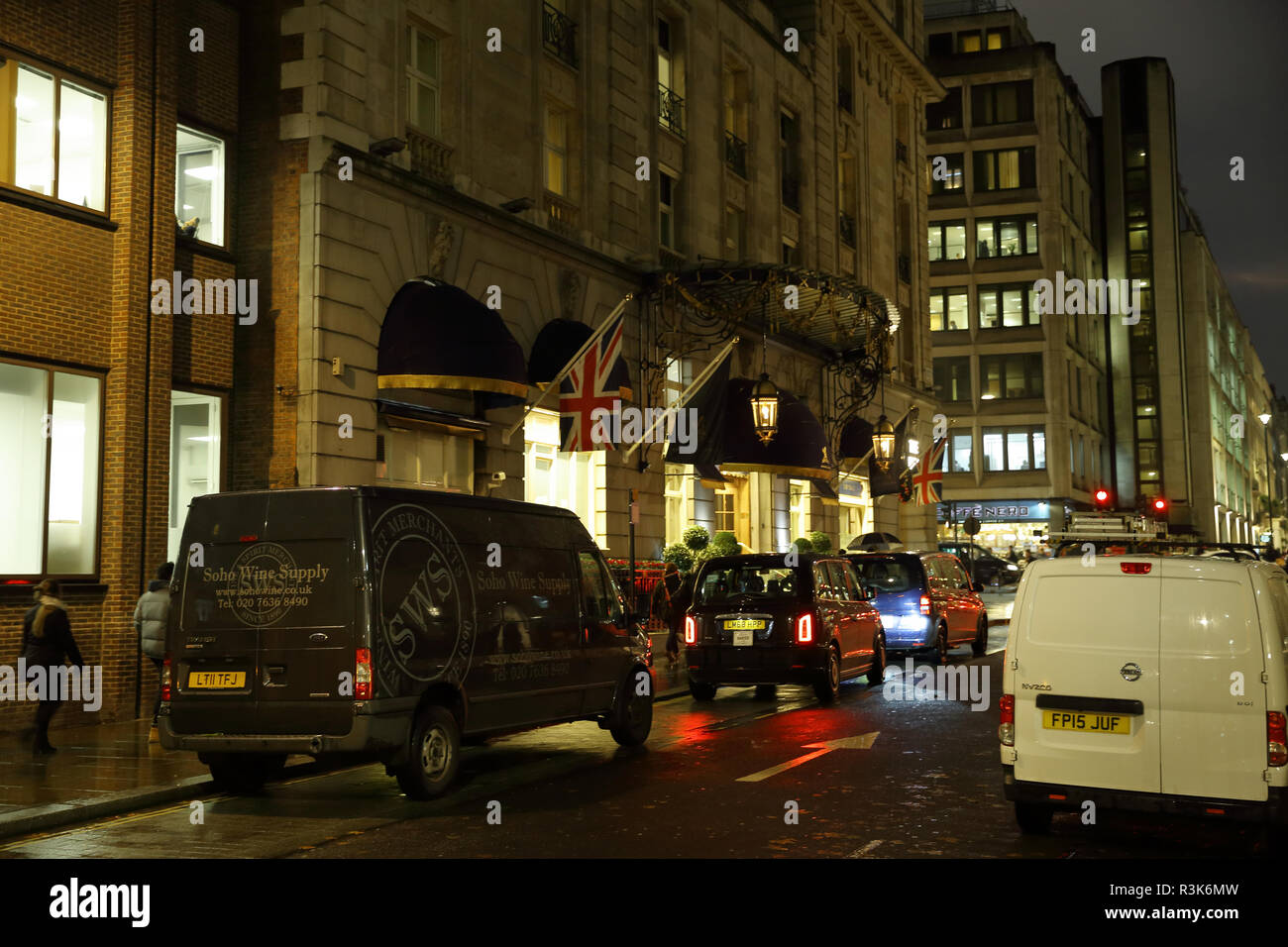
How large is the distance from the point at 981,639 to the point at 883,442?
11.4 m

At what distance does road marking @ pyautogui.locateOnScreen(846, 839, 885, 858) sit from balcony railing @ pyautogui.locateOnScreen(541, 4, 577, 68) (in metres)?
19.4

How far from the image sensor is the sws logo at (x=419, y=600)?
34.6 feet

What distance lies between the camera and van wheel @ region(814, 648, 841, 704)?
1750cm

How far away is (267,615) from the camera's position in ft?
35.5

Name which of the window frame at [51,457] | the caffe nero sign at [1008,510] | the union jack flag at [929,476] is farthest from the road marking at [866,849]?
the caffe nero sign at [1008,510]

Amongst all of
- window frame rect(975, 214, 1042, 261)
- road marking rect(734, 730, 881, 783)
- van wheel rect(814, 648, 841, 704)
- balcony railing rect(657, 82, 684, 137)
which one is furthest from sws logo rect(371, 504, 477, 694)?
window frame rect(975, 214, 1042, 261)

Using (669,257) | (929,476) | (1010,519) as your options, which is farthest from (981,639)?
(1010,519)

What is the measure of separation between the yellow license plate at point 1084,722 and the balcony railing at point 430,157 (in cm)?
1478
